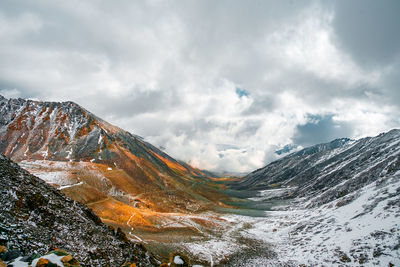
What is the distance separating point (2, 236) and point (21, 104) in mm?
236042

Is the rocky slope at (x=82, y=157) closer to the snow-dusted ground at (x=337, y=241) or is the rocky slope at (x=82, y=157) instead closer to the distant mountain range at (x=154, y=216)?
the distant mountain range at (x=154, y=216)

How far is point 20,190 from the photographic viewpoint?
2045cm

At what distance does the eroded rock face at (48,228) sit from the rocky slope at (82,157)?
57.2 m

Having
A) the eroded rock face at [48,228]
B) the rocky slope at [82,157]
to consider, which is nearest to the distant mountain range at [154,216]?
the eroded rock face at [48,228]

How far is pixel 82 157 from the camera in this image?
150m

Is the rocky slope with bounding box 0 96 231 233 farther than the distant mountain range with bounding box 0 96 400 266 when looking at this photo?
Yes

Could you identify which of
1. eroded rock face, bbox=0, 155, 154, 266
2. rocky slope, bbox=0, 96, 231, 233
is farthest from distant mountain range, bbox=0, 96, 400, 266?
rocky slope, bbox=0, 96, 231, 233

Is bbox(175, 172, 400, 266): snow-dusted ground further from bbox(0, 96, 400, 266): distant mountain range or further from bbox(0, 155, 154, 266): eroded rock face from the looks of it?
bbox(0, 155, 154, 266): eroded rock face

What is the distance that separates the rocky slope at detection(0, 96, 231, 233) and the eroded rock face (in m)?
57.2

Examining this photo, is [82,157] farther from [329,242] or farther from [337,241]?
[337,241]

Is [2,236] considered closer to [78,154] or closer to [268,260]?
[268,260]

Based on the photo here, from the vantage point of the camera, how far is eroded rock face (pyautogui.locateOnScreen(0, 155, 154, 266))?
15.7m

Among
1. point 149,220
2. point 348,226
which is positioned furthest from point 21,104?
point 348,226

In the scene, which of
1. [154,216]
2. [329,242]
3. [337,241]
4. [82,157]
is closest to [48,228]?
[337,241]
